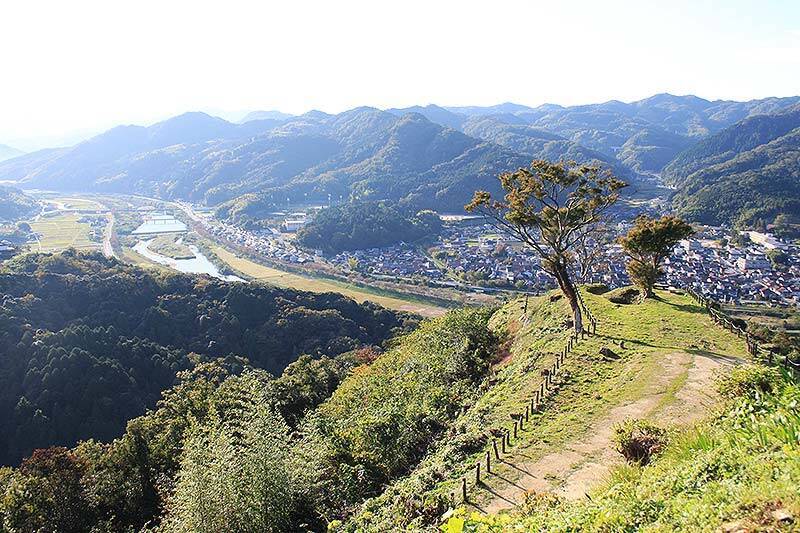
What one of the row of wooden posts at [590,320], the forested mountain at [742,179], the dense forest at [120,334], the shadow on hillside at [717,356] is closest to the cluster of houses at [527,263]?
the forested mountain at [742,179]

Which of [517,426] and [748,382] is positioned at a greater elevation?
[748,382]

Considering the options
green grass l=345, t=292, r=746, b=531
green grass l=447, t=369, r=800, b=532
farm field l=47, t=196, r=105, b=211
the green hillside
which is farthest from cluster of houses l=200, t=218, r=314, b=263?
green grass l=447, t=369, r=800, b=532

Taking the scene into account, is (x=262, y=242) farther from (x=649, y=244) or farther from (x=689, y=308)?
(x=689, y=308)

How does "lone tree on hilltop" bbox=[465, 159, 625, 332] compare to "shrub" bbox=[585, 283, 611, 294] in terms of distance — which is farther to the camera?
"shrub" bbox=[585, 283, 611, 294]

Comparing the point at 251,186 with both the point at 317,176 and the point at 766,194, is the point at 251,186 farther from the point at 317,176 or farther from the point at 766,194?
the point at 766,194

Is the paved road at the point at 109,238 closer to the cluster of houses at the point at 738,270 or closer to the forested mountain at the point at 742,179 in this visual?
the cluster of houses at the point at 738,270

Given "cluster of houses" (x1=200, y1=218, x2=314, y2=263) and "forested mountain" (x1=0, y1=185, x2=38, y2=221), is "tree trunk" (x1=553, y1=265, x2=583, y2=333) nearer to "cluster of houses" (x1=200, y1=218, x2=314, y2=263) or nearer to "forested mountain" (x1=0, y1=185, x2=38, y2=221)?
"cluster of houses" (x1=200, y1=218, x2=314, y2=263)

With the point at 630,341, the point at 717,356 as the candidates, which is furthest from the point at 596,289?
the point at 717,356
